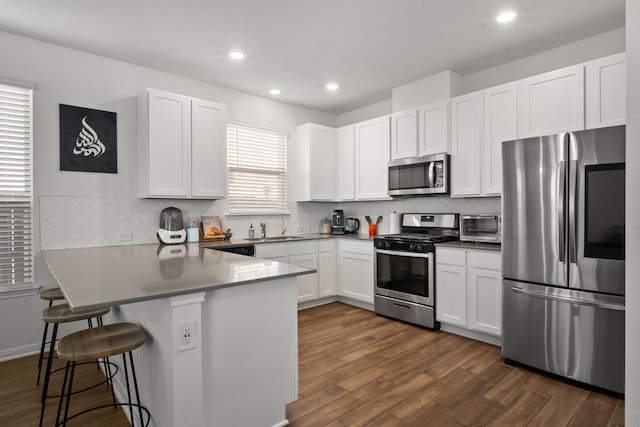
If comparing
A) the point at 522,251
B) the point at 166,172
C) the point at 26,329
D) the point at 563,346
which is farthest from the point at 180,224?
the point at 563,346

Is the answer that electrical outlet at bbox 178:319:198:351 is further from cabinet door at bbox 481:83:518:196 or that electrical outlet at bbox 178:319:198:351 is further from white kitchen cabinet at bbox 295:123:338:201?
white kitchen cabinet at bbox 295:123:338:201

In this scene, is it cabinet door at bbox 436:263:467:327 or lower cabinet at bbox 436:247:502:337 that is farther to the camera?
cabinet door at bbox 436:263:467:327

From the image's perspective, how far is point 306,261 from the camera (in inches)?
171

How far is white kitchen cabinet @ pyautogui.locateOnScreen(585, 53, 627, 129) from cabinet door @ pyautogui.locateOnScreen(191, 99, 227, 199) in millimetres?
3400

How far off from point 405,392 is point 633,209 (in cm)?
189

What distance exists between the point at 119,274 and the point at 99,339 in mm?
324

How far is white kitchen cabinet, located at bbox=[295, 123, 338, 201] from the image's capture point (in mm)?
4797

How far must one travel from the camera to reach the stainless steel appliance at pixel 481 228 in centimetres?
339

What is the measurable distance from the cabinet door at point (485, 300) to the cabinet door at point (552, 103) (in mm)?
1306

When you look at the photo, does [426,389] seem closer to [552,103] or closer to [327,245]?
[327,245]

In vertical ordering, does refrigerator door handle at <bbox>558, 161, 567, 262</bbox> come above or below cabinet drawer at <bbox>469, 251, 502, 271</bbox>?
above

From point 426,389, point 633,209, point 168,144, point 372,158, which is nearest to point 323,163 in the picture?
point 372,158

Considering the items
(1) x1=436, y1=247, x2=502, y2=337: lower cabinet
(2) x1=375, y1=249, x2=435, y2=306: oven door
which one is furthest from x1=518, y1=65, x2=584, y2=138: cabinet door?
(2) x1=375, y1=249, x2=435, y2=306: oven door

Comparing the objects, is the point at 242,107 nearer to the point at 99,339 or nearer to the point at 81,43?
the point at 81,43
